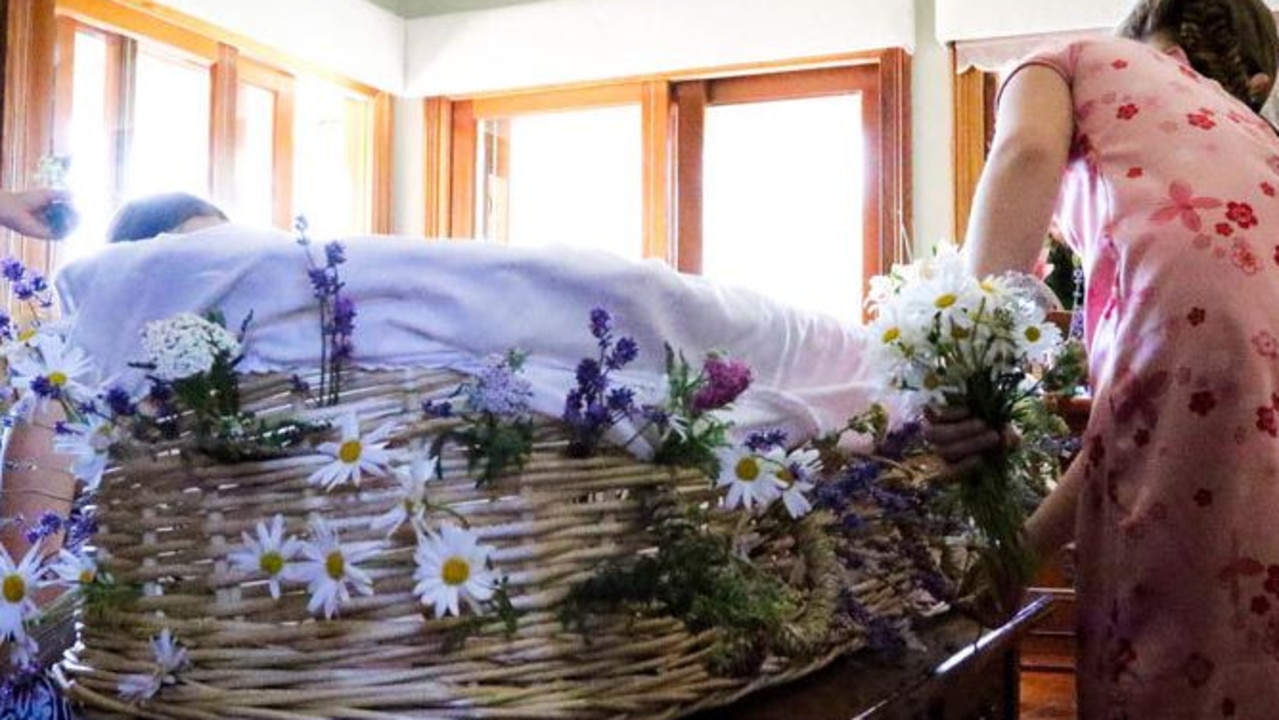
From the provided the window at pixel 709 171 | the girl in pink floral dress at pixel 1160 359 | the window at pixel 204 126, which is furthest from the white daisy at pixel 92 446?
the window at pixel 709 171

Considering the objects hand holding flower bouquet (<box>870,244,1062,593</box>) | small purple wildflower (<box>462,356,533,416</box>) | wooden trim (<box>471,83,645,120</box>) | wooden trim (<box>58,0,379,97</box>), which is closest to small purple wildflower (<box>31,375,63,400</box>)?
small purple wildflower (<box>462,356,533,416</box>)

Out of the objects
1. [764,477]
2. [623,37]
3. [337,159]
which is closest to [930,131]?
[623,37]

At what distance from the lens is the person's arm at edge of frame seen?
1.03 meters

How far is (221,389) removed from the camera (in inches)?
26.2

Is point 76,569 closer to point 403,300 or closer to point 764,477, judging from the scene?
point 403,300

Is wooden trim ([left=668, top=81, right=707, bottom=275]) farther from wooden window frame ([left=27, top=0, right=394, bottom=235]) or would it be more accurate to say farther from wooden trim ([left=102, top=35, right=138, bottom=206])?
wooden trim ([left=102, top=35, right=138, bottom=206])

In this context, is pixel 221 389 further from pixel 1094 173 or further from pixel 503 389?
pixel 1094 173

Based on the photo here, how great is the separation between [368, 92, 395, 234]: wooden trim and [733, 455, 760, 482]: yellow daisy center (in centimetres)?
358

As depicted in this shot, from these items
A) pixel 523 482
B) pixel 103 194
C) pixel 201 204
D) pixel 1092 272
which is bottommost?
pixel 523 482

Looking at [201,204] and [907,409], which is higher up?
[201,204]

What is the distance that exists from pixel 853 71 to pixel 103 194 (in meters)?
1.93

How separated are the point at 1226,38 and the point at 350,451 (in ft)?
2.83

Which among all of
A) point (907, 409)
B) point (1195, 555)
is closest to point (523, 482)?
point (907, 409)

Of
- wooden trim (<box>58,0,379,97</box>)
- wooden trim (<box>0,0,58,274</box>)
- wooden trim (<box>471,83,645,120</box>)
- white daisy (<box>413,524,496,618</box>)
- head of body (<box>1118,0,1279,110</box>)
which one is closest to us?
white daisy (<box>413,524,496,618</box>)
